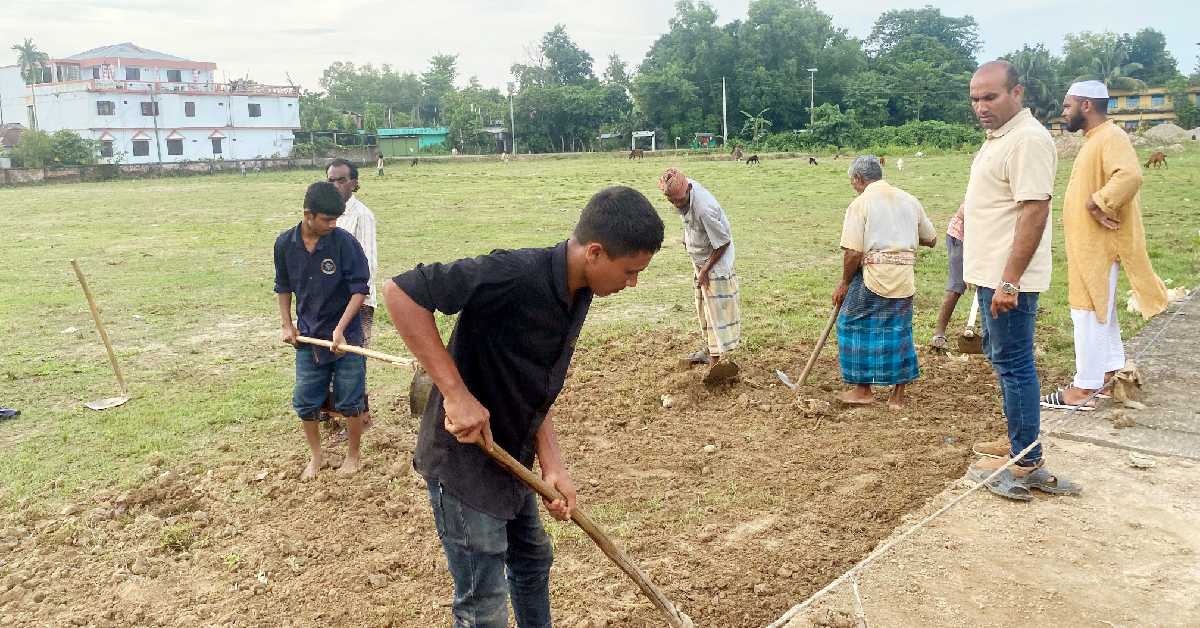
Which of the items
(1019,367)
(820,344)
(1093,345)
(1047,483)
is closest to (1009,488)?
(1047,483)

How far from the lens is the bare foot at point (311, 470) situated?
511 cm

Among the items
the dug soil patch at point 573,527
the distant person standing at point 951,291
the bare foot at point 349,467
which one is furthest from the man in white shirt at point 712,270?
the bare foot at point 349,467

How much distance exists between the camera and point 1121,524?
3.93m

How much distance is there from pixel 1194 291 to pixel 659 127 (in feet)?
213

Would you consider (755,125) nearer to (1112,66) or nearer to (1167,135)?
(1167,135)

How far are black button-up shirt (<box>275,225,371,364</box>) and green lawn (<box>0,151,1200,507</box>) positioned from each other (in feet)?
3.65

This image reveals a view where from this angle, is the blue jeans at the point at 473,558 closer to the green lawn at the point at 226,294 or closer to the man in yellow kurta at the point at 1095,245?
the green lawn at the point at 226,294

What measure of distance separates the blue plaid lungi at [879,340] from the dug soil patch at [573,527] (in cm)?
25

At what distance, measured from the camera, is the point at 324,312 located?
5.12 metres

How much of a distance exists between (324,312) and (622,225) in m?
3.16

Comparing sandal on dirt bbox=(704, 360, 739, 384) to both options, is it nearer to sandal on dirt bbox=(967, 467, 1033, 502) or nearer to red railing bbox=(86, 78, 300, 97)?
sandal on dirt bbox=(967, 467, 1033, 502)

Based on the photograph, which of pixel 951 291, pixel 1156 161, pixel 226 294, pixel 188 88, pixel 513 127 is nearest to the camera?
pixel 951 291

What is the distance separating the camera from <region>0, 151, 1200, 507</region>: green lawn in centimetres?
600

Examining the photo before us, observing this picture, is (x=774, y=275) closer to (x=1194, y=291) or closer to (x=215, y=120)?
(x=1194, y=291)
